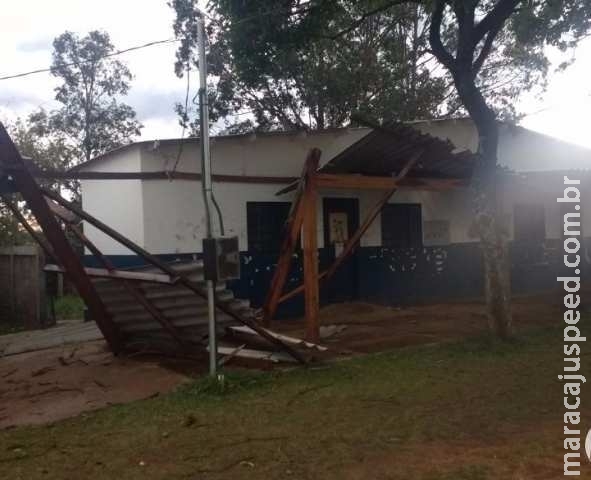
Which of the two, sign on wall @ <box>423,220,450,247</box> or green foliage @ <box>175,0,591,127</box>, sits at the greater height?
green foliage @ <box>175,0,591,127</box>

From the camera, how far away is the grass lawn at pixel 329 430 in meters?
4.05

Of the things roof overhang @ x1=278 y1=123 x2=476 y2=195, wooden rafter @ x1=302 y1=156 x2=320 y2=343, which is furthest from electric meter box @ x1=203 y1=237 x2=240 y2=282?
roof overhang @ x1=278 y1=123 x2=476 y2=195

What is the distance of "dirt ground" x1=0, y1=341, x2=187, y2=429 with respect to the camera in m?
5.83

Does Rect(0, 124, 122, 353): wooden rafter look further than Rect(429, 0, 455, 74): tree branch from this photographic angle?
No

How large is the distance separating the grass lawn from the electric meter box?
113 centimetres

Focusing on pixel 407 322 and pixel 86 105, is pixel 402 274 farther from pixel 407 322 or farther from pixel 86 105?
pixel 86 105

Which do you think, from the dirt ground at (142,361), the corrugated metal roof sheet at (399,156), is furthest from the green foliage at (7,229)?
the corrugated metal roof sheet at (399,156)

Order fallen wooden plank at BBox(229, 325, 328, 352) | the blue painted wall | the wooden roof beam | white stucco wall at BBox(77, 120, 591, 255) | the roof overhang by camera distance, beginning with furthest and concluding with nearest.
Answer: the blue painted wall, white stucco wall at BBox(77, 120, 591, 255), the roof overhang, the wooden roof beam, fallen wooden plank at BBox(229, 325, 328, 352)

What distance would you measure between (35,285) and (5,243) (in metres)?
3.21

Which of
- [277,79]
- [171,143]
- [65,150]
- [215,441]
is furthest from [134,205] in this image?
[65,150]

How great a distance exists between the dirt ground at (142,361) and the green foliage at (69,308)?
3810 millimetres

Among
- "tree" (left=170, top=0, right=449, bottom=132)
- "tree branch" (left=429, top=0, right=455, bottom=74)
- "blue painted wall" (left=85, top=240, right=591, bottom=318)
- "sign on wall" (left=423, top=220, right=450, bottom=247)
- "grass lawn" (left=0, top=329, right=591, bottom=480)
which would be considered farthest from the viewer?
"tree" (left=170, top=0, right=449, bottom=132)

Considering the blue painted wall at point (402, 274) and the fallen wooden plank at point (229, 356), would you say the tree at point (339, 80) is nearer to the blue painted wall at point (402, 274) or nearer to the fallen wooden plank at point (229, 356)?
the blue painted wall at point (402, 274)

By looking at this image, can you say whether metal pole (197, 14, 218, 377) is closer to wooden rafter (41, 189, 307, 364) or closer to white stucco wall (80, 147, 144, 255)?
wooden rafter (41, 189, 307, 364)
